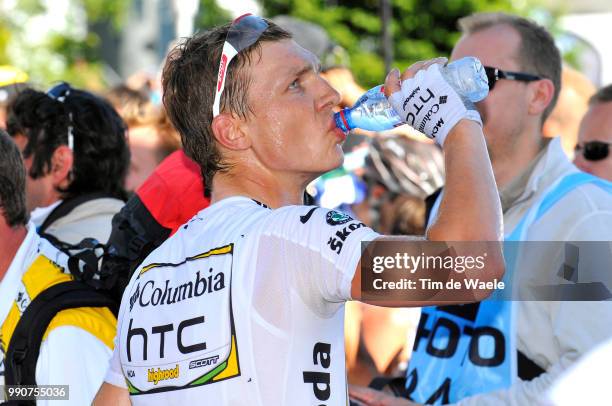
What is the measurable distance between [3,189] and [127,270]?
1.88 ft

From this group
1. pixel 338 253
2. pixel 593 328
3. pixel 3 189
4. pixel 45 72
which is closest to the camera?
pixel 338 253

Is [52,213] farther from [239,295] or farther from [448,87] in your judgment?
[448,87]

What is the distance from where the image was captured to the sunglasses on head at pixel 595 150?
4535 millimetres

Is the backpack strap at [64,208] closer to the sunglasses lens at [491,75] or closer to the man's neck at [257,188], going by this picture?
the man's neck at [257,188]

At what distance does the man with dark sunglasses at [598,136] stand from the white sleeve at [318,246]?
268cm

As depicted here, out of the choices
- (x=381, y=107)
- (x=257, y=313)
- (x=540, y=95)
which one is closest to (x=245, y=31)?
(x=381, y=107)

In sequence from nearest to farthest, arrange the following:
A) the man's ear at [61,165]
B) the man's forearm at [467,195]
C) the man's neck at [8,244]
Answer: the man's forearm at [467,195]
the man's neck at [8,244]
the man's ear at [61,165]

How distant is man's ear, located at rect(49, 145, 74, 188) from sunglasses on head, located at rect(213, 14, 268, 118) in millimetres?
1795

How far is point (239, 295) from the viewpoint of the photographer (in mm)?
2279

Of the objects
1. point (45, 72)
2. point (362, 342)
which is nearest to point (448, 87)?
point (362, 342)

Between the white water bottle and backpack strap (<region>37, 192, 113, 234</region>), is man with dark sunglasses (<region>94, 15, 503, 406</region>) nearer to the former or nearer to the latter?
the white water bottle

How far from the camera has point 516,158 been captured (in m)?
3.89

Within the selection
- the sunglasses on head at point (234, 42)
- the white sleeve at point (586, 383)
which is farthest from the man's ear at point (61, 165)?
the white sleeve at point (586, 383)

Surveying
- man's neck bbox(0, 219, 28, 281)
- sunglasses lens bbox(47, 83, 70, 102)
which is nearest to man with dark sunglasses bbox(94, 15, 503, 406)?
man's neck bbox(0, 219, 28, 281)
